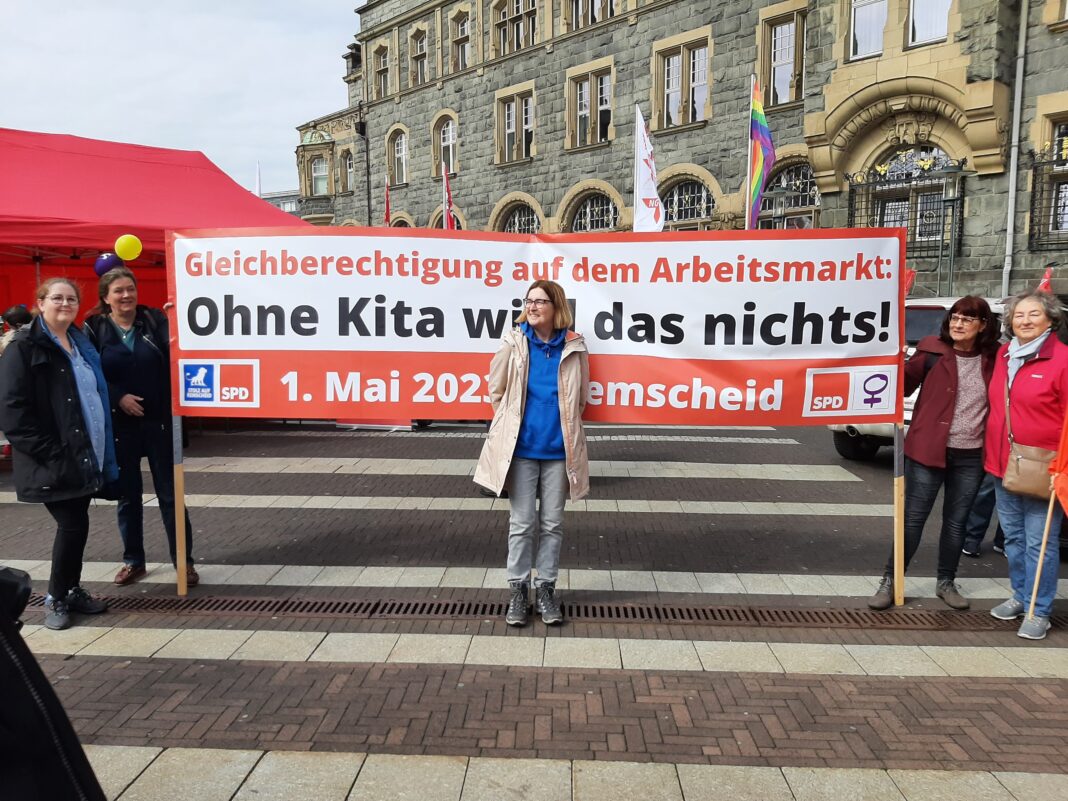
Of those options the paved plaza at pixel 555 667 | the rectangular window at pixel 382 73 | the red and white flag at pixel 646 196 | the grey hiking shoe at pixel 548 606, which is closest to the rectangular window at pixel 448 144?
the rectangular window at pixel 382 73

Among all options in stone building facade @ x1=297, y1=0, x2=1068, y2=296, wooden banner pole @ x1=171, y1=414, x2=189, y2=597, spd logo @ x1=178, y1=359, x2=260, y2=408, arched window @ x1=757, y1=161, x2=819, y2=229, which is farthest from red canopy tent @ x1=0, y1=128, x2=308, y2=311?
stone building facade @ x1=297, y1=0, x2=1068, y2=296

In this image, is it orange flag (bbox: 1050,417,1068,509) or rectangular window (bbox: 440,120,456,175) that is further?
rectangular window (bbox: 440,120,456,175)

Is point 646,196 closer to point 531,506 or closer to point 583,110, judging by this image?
point 531,506

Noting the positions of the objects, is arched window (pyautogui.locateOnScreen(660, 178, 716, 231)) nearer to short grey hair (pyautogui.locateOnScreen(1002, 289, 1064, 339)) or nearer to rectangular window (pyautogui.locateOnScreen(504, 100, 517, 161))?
rectangular window (pyautogui.locateOnScreen(504, 100, 517, 161))

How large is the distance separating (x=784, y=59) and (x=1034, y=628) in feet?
58.1

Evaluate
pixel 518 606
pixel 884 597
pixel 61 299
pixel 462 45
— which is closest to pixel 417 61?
pixel 462 45

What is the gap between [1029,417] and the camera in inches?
169

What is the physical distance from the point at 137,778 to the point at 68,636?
1705 mm

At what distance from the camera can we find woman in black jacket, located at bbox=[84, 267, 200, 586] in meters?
4.83

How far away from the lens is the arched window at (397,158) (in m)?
31.9

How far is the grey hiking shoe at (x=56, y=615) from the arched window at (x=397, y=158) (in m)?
29.2

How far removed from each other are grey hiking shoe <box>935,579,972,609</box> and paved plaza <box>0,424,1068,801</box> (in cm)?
8

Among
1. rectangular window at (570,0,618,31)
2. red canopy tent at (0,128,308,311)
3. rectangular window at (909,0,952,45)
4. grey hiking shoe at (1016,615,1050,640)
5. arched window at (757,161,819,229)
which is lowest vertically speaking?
grey hiking shoe at (1016,615,1050,640)

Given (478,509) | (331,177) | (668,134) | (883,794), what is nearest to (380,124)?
(331,177)
